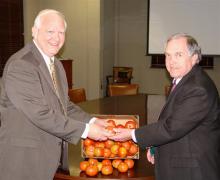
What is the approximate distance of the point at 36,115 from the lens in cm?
193

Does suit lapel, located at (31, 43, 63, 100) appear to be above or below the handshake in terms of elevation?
above

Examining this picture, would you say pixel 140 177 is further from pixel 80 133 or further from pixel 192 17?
pixel 192 17

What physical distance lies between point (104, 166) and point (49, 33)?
802 mm

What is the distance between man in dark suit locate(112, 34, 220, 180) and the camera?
182 cm

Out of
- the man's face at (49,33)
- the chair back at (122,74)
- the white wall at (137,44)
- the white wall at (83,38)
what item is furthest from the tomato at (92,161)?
the white wall at (137,44)

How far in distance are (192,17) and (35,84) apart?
6117 mm

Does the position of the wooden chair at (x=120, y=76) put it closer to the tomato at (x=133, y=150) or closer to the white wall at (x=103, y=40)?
the white wall at (x=103, y=40)

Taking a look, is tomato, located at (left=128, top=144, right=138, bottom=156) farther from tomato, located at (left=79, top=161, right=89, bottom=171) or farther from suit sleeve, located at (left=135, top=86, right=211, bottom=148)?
tomato, located at (left=79, top=161, right=89, bottom=171)

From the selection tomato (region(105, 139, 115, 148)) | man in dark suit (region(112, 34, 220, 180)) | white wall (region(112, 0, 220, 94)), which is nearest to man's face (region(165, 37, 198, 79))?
man in dark suit (region(112, 34, 220, 180))

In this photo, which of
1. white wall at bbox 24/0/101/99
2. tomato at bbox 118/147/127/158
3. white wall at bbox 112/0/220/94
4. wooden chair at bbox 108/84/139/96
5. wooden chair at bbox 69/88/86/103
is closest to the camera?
tomato at bbox 118/147/127/158

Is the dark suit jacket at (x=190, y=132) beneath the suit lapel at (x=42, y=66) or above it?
beneath

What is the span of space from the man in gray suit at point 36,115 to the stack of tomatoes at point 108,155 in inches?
2.5

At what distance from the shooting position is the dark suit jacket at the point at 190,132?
1.82 meters

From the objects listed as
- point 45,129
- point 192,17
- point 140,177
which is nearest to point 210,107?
point 140,177
